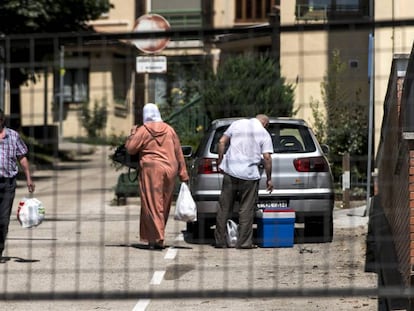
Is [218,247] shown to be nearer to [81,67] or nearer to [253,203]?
[253,203]

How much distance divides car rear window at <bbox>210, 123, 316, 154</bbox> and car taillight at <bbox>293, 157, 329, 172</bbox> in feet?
0.43

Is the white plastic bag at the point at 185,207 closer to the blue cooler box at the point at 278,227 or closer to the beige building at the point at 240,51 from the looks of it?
the blue cooler box at the point at 278,227

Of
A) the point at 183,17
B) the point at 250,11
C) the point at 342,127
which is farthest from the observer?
the point at 250,11

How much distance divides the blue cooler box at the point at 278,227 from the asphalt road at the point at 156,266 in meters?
0.10

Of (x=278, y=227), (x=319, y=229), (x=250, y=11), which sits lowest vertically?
(x=319, y=229)

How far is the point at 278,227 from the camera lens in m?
12.4

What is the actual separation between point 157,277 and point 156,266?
2.54 feet

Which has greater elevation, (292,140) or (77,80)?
(77,80)

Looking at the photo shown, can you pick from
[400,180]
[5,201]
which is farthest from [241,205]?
[400,180]

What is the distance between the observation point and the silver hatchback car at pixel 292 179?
509 inches

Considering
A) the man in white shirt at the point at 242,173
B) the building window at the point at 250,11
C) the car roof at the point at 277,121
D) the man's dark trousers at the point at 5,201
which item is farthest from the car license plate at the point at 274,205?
the building window at the point at 250,11

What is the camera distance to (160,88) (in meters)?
8.28

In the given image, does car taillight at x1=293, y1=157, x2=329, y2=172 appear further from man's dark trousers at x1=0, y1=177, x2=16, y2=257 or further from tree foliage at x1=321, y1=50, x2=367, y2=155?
man's dark trousers at x1=0, y1=177, x2=16, y2=257

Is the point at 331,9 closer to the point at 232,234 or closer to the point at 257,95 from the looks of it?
the point at 257,95
